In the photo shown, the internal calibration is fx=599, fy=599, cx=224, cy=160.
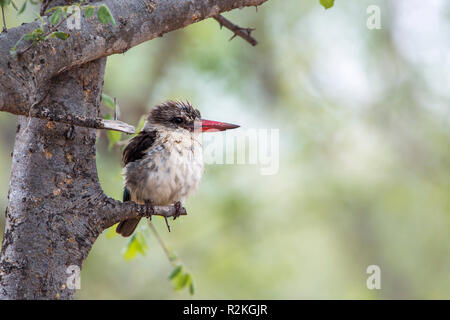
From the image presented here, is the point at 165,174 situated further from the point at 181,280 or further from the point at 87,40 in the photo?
the point at 87,40

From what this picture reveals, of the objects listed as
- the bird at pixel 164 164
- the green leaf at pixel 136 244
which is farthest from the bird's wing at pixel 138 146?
the green leaf at pixel 136 244

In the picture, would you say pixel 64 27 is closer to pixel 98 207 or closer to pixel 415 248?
pixel 98 207

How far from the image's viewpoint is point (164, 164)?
Answer: 3291 mm

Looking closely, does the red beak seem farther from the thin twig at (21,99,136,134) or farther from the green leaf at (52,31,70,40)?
the green leaf at (52,31,70,40)

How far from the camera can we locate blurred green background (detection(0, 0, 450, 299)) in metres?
6.71

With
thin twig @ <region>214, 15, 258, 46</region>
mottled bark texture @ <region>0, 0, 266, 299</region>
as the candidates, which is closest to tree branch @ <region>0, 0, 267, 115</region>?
mottled bark texture @ <region>0, 0, 266, 299</region>

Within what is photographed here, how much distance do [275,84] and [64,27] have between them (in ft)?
17.4

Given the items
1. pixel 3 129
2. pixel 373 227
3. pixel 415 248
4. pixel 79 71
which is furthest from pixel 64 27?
pixel 415 248

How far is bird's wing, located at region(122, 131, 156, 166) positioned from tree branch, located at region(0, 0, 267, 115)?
0.99m

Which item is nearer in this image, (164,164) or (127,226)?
(164,164)

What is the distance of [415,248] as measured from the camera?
25.6 ft

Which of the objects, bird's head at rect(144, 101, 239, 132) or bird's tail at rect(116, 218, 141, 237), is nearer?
bird's tail at rect(116, 218, 141, 237)

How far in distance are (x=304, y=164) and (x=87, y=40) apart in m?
5.32

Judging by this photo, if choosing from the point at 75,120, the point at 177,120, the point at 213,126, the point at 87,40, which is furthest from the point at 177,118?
the point at 75,120
